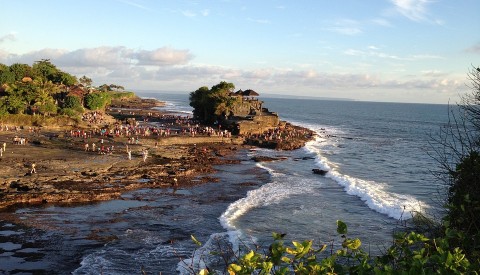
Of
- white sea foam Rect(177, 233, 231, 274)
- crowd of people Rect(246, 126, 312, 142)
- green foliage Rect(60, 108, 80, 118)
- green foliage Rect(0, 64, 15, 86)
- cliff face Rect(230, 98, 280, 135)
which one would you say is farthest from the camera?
green foliage Rect(0, 64, 15, 86)

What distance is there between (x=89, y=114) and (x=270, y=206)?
4814cm

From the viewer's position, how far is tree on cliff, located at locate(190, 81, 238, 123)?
65688 millimetres

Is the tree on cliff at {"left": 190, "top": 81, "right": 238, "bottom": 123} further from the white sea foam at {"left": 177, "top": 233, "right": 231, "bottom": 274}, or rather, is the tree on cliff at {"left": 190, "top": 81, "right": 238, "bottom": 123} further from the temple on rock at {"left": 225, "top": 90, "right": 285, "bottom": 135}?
the white sea foam at {"left": 177, "top": 233, "right": 231, "bottom": 274}

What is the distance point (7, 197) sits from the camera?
22969mm

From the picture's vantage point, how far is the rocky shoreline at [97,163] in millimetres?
25109

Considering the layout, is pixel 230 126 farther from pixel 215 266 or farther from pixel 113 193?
pixel 215 266

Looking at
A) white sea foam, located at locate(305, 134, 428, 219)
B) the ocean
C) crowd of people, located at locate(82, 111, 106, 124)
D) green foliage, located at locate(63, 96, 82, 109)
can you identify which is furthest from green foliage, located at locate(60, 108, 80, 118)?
white sea foam, located at locate(305, 134, 428, 219)

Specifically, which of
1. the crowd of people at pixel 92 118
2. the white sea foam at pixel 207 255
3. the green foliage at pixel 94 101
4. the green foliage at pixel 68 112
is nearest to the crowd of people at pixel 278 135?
the crowd of people at pixel 92 118

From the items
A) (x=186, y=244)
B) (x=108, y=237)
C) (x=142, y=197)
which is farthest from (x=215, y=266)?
(x=142, y=197)

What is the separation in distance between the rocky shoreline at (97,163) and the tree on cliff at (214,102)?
13.1 meters

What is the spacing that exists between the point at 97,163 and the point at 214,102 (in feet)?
118

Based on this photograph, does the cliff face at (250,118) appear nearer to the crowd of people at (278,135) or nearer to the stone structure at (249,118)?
the stone structure at (249,118)

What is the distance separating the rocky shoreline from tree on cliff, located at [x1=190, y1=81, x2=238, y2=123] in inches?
516

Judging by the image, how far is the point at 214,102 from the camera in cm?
6756
